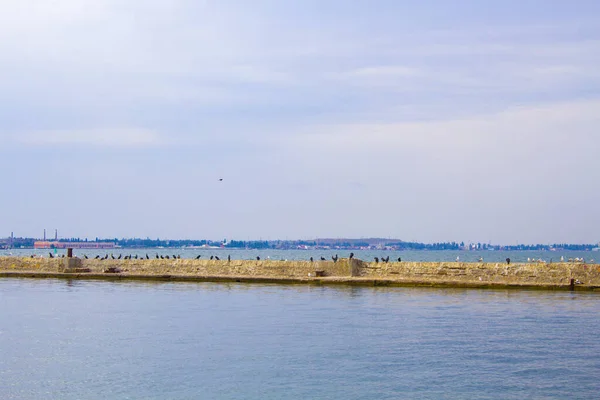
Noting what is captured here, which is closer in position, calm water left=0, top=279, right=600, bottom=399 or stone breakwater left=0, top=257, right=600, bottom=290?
calm water left=0, top=279, right=600, bottom=399

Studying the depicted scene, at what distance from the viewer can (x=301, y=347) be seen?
2230 cm

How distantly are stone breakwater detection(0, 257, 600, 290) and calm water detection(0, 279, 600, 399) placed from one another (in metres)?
4.37

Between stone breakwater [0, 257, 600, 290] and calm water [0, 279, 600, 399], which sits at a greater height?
stone breakwater [0, 257, 600, 290]

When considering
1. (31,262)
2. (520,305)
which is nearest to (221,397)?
→ (520,305)

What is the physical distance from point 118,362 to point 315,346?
570 cm

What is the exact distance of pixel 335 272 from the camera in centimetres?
4516

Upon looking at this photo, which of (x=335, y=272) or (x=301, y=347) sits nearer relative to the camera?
(x=301, y=347)

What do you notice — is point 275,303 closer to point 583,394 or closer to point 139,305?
point 139,305

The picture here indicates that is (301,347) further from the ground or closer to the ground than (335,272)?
closer to the ground

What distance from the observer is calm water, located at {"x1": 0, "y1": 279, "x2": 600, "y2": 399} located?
17594 mm

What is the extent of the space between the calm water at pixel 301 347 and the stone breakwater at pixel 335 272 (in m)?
4.37

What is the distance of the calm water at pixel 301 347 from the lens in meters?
17.6

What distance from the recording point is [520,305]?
32.6m

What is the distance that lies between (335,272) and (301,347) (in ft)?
75.3
